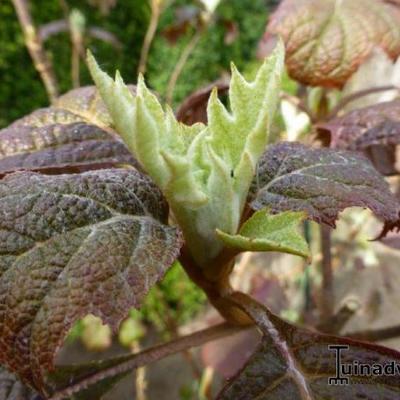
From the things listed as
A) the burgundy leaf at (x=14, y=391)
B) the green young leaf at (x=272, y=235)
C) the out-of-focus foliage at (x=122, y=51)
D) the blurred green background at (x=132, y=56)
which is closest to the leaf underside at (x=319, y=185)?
the green young leaf at (x=272, y=235)

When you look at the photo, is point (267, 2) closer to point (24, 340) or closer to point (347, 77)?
point (347, 77)

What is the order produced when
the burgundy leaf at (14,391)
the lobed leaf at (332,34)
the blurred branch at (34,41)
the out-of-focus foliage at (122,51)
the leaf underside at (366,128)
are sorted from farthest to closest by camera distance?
the out-of-focus foliage at (122,51), the blurred branch at (34,41), the lobed leaf at (332,34), the leaf underside at (366,128), the burgundy leaf at (14,391)

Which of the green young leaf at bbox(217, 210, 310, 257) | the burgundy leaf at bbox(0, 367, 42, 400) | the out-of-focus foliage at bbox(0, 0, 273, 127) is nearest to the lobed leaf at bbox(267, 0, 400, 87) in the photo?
the green young leaf at bbox(217, 210, 310, 257)

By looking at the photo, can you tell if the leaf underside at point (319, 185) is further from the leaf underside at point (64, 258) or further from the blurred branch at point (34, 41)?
the blurred branch at point (34, 41)

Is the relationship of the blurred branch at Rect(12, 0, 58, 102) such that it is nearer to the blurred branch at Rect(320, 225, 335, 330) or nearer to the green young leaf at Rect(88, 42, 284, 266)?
the blurred branch at Rect(320, 225, 335, 330)

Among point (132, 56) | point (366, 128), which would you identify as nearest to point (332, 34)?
point (366, 128)

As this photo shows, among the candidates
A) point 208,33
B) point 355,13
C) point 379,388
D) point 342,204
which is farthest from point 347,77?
point 208,33

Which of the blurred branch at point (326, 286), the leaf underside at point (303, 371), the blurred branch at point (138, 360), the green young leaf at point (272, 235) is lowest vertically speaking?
the blurred branch at point (326, 286)
